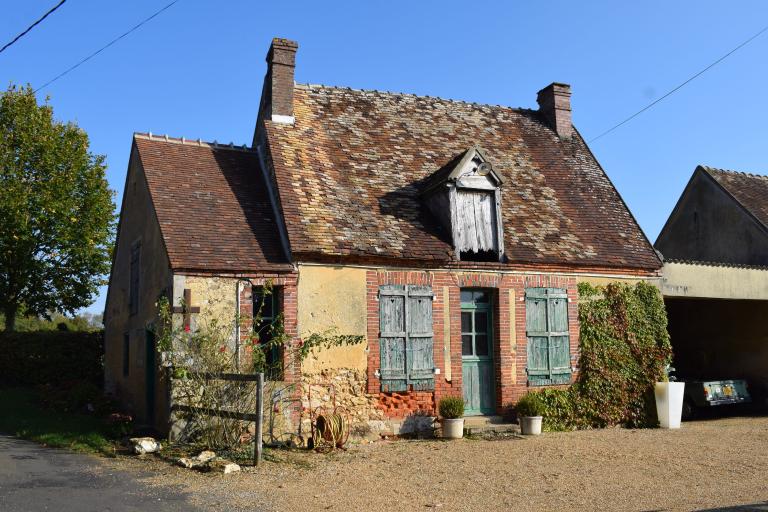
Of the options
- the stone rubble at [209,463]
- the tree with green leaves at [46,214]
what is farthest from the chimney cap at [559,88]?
the tree with green leaves at [46,214]

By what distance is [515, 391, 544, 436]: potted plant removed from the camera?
44.1ft

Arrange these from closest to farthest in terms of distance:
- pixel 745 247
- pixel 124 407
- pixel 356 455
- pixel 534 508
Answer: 1. pixel 534 508
2. pixel 356 455
3. pixel 124 407
4. pixel 745 247

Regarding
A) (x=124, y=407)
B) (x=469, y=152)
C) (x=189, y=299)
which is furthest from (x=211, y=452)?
(x=469, y=152)

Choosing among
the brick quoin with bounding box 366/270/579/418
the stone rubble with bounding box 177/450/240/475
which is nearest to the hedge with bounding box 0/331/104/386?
the brick quoin with bounding box 366/270/579/418

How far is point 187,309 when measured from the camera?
1182 cm

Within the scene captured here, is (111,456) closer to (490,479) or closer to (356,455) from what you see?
(356,455)

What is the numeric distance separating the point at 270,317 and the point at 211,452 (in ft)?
10.2

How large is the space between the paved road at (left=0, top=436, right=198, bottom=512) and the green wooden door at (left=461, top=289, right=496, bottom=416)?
6833 millimetres

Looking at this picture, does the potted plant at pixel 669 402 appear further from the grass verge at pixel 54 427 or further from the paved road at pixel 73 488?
the grass verge at pixel 54 427

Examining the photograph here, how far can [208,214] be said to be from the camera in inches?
529

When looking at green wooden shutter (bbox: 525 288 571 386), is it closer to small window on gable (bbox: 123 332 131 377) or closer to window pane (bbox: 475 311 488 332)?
window pane (bbox: 475 311 488 332)

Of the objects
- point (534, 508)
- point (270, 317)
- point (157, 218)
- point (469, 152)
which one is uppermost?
point (469, 152)

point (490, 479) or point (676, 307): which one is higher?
point (676, 307)

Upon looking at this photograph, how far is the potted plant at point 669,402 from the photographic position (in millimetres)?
14727
